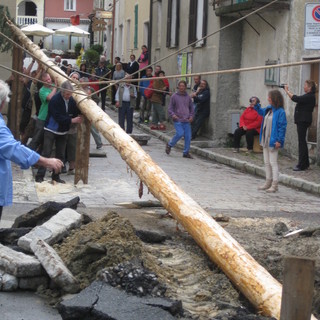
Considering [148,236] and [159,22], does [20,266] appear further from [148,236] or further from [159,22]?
[159,22]

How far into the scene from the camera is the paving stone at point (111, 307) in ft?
19.9

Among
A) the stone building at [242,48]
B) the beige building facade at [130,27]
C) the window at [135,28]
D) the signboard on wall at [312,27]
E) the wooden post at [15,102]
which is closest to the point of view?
the signboard on wall at [312,27]

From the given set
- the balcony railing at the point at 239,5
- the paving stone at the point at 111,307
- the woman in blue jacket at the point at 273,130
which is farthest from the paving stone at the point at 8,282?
the balcony railing at the point at 239,5

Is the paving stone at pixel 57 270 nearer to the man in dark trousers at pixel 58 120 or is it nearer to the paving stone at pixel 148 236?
the paving stone at pixel 148 236

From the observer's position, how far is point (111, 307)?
20.2ft

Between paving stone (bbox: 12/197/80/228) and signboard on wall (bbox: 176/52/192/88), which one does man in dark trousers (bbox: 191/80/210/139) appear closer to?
signboard on wall (bbox: 176/52/192/88)

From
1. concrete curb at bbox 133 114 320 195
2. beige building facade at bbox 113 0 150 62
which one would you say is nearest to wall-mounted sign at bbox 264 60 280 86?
concrete curb at bbox 133 114 320 195

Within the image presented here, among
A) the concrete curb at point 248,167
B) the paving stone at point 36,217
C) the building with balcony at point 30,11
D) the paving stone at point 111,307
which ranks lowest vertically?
the concrete curb at point 248,167

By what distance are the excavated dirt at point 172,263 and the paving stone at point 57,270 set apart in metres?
0.13

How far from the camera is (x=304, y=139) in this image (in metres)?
16.7

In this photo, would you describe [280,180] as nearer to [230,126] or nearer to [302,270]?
[230,126]

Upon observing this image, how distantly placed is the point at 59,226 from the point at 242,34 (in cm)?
1507

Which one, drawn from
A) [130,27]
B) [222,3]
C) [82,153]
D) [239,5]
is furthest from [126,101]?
[130,27]

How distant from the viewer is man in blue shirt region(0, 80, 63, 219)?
6.91 metres
